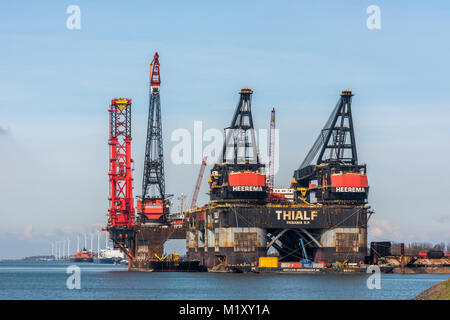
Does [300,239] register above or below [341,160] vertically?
below

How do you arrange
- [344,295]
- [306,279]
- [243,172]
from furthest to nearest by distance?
[243,172] < [306,279] < [344,295]

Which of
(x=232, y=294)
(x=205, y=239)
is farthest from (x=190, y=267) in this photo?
(x=232, y=294)

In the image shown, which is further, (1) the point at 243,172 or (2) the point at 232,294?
(1) the point at 243,172

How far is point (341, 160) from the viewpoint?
175625 millimetres

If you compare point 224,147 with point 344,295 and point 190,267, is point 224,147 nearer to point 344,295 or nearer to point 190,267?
point 190,267

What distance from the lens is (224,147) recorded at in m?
176
